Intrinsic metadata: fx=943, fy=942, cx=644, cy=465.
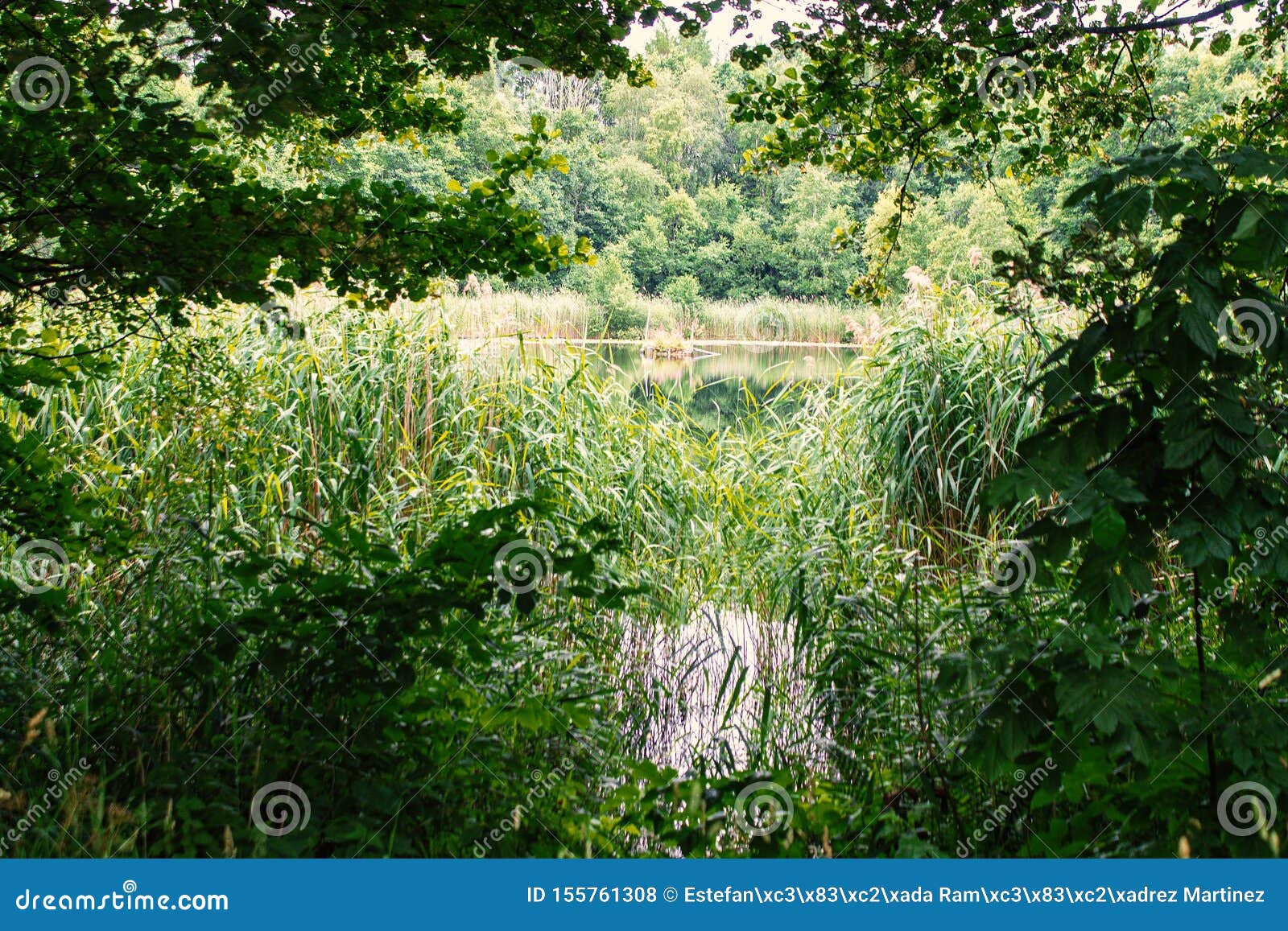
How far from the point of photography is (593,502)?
4359 millimetres

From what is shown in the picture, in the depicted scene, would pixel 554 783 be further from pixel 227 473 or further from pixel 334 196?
pixel 227 473

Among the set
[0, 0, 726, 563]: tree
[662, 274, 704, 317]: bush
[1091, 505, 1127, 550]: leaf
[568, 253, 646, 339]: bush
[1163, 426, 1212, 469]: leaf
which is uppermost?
[662, 274, 704, 317]: bush

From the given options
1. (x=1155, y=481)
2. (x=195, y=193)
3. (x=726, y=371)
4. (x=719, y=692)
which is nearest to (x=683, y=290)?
(x=726, y=371)

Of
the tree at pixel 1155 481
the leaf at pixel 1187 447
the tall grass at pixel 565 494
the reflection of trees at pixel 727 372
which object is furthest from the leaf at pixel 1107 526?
the reflection of trees at pixel 727 372

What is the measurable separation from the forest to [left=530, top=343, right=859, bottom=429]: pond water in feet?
2.11

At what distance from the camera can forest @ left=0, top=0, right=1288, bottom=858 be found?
175cm

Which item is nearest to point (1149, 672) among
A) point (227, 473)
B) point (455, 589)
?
point (455, 589)

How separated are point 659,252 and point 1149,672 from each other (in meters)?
30.0

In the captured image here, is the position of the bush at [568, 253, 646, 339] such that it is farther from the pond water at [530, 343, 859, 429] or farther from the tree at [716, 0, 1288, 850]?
the tree at [716, 0, 1288, 850]

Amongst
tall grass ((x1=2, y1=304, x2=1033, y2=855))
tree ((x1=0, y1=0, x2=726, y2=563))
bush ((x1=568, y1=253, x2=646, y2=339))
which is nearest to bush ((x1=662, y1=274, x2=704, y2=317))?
bush ((x1=568, y1=253, x2=646, y2=339))

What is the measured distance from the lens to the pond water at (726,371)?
5.71 m

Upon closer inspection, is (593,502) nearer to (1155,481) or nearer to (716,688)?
(716,688)

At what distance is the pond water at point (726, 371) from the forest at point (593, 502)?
2.11 ft

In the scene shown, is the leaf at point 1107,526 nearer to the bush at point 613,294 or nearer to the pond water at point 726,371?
the pond water at point 726,371
